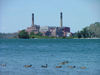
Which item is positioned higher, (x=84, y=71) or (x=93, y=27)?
(x=93, y=27)

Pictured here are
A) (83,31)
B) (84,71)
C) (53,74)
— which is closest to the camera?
(53,74)

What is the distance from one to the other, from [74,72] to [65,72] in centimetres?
81

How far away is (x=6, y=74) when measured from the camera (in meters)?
19.9

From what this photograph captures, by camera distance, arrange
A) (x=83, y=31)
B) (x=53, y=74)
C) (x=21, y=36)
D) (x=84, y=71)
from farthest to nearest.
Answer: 1. (x=21, y=36)
2. (x=83, y=31)
3. (x=84, y=71)
4. (x=53, y=74)

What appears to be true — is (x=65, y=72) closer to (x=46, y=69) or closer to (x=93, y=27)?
(x=46, y=69)

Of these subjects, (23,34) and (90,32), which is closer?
(90,32)

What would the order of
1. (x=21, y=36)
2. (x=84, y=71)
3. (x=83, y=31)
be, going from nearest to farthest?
(x=84, y=71), (x=83, y=31), (x=21, y=36)

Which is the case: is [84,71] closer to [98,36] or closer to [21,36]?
[98,36]

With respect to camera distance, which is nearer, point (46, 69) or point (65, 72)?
point (65, 72)

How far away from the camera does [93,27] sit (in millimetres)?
155000

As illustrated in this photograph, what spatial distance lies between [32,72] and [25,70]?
1.33 m

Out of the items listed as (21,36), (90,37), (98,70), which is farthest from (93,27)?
(98,70)

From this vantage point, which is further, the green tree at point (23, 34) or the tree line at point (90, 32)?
the green tree at point (23, 34)

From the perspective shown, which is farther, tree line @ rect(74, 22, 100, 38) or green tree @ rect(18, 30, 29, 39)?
green tree @ rect(18, 30, 29, 39)
